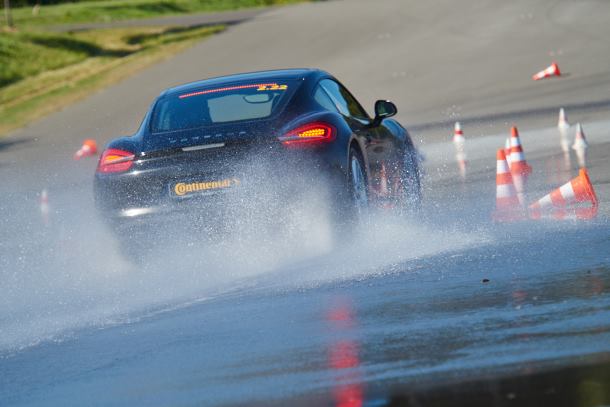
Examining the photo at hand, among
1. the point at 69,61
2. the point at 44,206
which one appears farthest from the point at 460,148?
the point at 69,61

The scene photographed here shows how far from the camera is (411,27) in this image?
38062 mm

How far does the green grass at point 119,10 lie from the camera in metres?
56.5

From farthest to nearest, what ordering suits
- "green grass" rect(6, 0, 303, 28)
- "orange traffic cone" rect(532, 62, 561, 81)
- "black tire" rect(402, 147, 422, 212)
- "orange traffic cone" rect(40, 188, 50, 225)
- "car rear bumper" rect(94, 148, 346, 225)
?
"green grass" rect(6, 0, 303, 28)
"orange traffic cone" rect(532, 62, 561, 81)
"orange traffic cone" rect(40, 188, 50, 225)
"black tire" rect(402, 147, 422, 212)
"car rear bumper" rect(94, 148, 346, 225)

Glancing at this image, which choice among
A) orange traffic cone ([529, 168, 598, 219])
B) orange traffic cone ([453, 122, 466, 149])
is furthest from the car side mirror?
orange traffic cone ([453, 122, 466, 149])

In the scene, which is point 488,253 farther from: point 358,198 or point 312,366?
point 312,366

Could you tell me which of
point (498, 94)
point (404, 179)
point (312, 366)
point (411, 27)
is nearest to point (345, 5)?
point (411, 27)

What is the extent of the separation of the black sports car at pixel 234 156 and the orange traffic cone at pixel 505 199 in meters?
1.22

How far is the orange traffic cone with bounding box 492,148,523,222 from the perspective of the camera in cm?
1162

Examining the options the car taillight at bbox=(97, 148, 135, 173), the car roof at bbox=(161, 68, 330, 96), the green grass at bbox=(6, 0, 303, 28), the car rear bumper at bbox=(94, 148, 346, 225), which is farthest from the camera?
the green grass at bbox=(6, 0, 303, 28)

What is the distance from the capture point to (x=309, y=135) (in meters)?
10.2

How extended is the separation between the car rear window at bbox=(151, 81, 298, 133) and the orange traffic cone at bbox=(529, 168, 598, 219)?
2.41 meters

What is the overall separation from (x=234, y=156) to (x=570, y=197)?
3315 mm

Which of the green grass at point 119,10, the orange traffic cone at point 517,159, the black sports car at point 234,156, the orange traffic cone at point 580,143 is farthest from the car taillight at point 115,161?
the green grass at point 119,10

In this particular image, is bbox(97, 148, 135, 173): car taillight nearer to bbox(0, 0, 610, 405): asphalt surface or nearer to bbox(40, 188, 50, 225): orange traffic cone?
bbox(0, 0, 610, 405): asphalt surface
